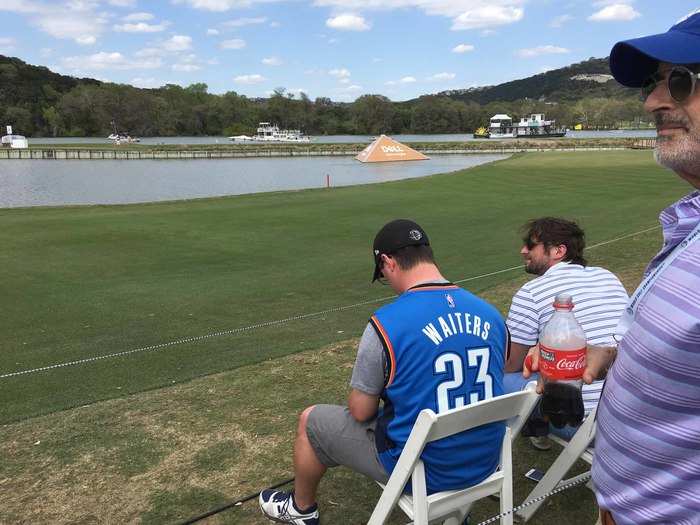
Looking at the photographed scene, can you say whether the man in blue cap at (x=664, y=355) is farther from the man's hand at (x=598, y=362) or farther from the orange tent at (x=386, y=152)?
the orange tent at (x=386, y=152)

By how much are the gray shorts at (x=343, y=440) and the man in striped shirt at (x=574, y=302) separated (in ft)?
3.78

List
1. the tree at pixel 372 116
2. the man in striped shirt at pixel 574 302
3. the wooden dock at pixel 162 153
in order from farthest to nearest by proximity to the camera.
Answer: the tree at pixel 372 116 → the wooden dock at pixel 162 153 → the man in striped shirt at pixel 574 302

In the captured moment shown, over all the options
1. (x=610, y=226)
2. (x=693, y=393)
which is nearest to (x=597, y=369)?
(x=693, y=393)

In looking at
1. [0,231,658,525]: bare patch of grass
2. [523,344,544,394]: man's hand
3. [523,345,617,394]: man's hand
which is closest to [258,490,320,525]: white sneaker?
[0,231,658,525]: bare patch of grass

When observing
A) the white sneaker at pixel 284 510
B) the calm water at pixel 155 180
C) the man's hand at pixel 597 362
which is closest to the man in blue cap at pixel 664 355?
the man's hand at pixel 597 362

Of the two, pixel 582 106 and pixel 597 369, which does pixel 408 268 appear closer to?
Answer: pixel 597 369

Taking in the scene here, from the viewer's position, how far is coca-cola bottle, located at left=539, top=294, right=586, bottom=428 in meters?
2.16

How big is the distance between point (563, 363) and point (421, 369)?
585 millimetres

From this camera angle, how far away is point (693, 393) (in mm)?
1350

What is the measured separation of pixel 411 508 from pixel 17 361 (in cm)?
510

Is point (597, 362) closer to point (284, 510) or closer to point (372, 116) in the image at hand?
point (284, 510)

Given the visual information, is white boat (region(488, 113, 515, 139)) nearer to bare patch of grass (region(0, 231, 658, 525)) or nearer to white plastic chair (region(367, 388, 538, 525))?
bare patch of grass (region(0, 231, 658, 525))

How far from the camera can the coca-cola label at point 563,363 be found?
215 centimetres

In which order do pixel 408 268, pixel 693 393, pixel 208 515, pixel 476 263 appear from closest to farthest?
pixel 693 393, pixel 408 268, pixel 208 515, pixel 476 263
